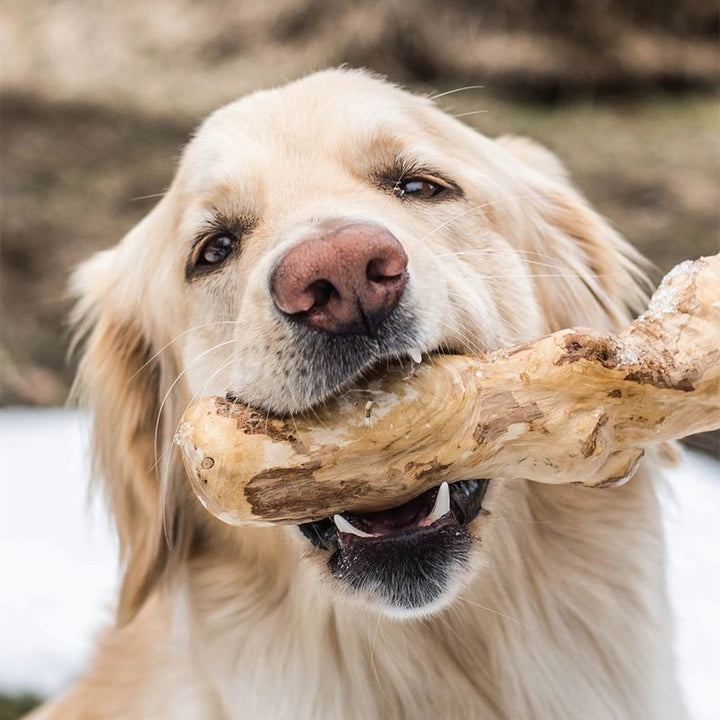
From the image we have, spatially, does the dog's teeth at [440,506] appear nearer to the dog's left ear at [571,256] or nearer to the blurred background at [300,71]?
the dog's left ear at [571,256]

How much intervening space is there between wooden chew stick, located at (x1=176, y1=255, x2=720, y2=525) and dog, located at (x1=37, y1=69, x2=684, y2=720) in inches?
4.0

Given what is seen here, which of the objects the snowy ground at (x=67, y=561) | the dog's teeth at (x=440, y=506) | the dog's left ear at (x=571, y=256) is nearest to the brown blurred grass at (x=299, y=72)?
the snowy ground at (x=67, y=561)

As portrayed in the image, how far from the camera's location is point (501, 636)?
2209 mm

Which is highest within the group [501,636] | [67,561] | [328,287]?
[328,287]

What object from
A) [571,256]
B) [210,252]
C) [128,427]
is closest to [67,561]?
[128,427]

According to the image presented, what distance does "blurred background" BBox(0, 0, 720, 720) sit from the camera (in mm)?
7367

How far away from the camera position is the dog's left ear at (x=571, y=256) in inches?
97.3

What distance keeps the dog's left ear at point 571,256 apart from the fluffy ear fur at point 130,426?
96 cm

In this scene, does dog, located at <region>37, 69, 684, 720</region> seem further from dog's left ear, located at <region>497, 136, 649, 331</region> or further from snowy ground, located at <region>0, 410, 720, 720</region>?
snowy ground, located at <region>0, 410, 720, 720</region>

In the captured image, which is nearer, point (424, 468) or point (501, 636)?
point (424, 468)

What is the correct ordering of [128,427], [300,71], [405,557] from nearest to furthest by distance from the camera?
1. [405,557]
2. [128,427]
3. [300,71]

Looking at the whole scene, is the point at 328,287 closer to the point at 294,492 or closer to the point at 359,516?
the point at 294,492

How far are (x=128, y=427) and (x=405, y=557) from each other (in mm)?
1032

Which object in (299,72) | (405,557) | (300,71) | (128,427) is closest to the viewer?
(405,557)
